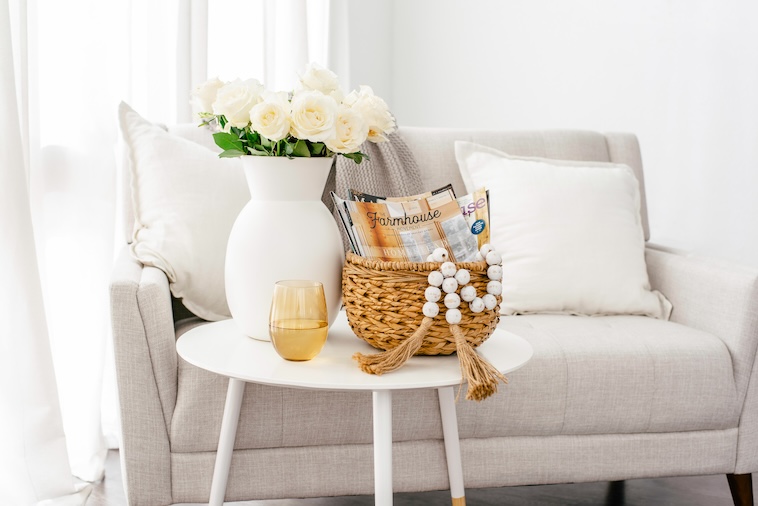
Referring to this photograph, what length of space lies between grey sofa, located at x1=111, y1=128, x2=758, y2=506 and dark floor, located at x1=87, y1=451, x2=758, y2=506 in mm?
286

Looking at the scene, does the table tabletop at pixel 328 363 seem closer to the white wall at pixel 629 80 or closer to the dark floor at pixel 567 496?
the dark floor at pixel 567 496

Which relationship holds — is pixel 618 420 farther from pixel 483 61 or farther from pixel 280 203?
pixel 483 61

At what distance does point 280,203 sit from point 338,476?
581 mm

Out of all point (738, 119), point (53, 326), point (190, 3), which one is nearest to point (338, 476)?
point (53, 326)

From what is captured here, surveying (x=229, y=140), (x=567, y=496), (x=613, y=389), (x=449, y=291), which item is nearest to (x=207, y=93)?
(x=229, y=140)

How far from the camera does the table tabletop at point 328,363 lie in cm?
110

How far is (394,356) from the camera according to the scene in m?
1.15

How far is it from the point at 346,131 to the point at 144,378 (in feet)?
1.97

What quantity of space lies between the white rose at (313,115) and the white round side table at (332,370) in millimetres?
339

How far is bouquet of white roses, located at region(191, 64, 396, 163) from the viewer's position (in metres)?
1.19

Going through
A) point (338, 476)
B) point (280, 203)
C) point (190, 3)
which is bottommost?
point (338, 476)

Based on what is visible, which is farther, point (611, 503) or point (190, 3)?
point (190, 3)

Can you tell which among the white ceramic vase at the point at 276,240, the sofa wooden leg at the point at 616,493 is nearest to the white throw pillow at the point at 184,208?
the white ceramic vase at the point at 276,240

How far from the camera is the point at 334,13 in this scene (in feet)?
10.7
